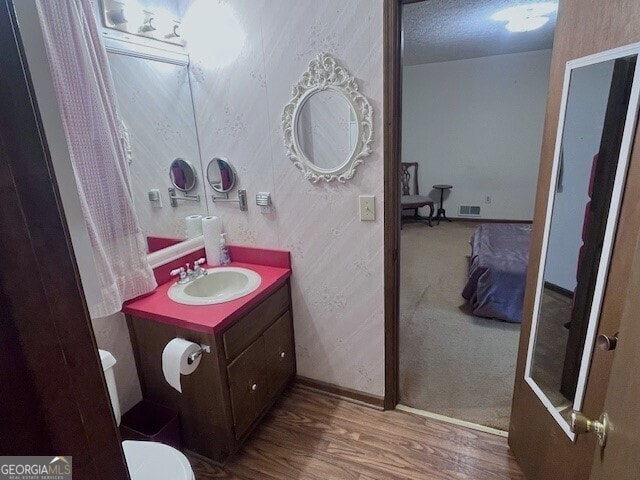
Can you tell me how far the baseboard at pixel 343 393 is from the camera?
6.55ft

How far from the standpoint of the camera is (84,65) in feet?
4.30

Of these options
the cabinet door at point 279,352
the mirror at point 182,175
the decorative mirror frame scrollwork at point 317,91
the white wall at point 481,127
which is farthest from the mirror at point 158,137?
the white wall at point 481,127

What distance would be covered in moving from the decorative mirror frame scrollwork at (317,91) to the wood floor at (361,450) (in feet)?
4.22

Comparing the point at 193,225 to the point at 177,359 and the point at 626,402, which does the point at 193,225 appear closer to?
the point at 177,359

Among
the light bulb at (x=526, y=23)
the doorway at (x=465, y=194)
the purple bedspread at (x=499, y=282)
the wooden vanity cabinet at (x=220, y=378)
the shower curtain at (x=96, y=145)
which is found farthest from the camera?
the light bulb at (x=526, y=23)

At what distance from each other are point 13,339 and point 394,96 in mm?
1499

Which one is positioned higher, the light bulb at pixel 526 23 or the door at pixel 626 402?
the light bulb at pixel 526 23

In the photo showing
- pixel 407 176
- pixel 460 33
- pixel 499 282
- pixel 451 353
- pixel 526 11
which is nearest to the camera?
pixel 451 353

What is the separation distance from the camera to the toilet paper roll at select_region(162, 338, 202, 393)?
1.43 meters

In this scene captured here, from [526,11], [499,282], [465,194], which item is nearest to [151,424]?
[499,282]

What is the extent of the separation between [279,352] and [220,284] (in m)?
0.50

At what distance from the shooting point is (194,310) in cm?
154

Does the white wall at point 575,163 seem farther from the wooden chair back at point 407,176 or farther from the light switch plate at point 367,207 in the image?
the wooden chair back at point 407,176

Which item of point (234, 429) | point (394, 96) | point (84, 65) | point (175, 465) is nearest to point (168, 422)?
point (234, 429)
